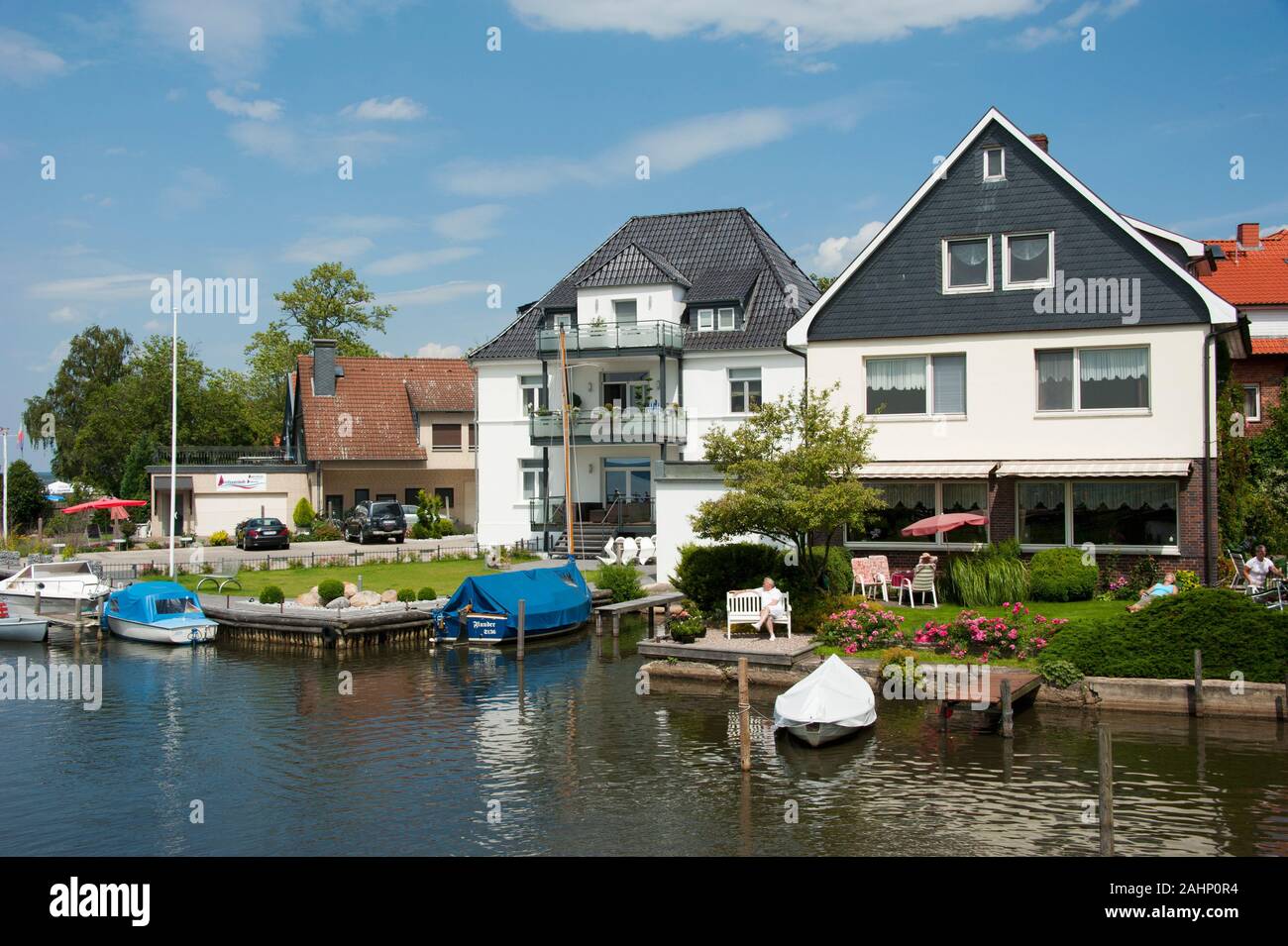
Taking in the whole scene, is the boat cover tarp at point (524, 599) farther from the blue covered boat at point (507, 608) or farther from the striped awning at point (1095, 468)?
the striped awning at point (1095, 468)

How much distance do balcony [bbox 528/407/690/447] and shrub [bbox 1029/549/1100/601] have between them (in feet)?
69.0

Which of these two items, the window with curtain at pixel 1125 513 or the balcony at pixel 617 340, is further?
the balcony at pixel 617 340

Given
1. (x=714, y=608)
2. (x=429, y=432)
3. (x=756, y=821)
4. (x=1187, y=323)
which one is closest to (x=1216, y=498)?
(x=1187, y=323)

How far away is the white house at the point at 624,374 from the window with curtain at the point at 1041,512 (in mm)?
17172

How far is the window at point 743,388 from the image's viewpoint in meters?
46.5

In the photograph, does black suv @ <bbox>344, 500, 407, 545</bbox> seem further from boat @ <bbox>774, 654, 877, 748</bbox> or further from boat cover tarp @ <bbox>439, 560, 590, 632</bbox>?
boat @ <bbox>774, 654, 877, 748</bbox>

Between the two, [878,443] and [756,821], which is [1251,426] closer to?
[878,443]

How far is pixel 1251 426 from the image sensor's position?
45.8 meters

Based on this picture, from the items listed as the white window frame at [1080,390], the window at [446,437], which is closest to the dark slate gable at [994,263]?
the white window frame at [1080,390]

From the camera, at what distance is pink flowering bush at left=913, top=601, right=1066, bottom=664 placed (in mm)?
22469

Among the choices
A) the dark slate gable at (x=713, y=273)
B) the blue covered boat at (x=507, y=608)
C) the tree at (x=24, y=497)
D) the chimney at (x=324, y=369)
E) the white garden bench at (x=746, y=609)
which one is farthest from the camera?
the tree at (x=24, y=497)

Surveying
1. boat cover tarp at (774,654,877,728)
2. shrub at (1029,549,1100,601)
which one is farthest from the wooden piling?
shrub at (1029,549,1100,601)

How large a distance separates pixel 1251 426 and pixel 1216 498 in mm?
20959

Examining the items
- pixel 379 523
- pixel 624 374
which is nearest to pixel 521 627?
pixel 624 374
